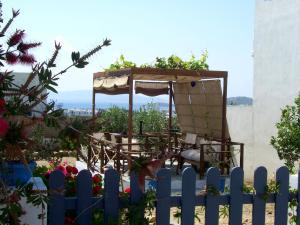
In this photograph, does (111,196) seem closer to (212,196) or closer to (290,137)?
(212,196)

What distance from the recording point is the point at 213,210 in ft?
12.2

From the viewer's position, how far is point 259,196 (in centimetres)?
387

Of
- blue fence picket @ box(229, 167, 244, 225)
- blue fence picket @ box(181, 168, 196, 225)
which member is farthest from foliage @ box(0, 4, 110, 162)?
blue fence picket @ box(229, 167, 244, 225)

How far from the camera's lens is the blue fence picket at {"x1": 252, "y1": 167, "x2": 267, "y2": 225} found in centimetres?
388

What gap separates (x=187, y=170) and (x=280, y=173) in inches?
36.1

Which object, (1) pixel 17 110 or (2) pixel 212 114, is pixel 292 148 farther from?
(1) pixel 17 110

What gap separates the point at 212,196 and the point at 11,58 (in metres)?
2.17

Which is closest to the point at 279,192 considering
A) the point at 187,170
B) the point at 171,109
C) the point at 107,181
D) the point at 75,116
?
the point at 187,170

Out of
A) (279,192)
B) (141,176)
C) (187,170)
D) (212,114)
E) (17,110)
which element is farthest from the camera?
(212,114)

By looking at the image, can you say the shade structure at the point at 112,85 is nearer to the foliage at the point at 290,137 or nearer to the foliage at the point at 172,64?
the foliage at the point at 172,64

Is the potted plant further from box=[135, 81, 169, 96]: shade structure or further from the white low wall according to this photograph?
box=[135, 81, 169, 96]: shade structure

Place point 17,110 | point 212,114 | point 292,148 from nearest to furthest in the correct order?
point 17,110, point 292,148, point 212,114

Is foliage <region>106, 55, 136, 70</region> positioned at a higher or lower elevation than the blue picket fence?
higher

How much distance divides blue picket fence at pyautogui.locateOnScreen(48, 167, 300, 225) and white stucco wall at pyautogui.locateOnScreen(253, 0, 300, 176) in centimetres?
532
